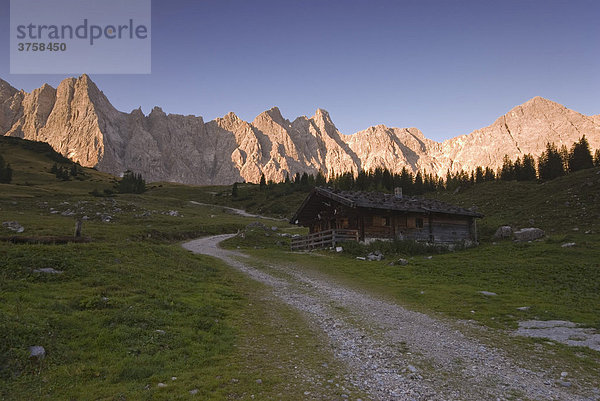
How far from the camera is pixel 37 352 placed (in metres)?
7.56

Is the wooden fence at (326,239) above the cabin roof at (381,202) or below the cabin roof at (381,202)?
below

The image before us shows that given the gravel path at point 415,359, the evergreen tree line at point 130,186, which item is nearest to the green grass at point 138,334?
the gravel path at point 415,359

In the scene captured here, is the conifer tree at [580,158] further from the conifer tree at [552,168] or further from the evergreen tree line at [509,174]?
the conifer tree at [552,168]

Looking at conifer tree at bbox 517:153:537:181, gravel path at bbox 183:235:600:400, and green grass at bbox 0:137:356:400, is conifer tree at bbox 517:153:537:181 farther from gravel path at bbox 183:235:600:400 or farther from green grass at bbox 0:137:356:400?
green grass at bbox 0:137:356:400

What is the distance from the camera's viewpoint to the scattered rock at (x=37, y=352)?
743cm

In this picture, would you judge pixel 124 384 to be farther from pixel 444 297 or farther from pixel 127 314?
pixel 444 297

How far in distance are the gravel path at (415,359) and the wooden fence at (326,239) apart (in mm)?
19809

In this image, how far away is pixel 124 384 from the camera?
7008 millimetres

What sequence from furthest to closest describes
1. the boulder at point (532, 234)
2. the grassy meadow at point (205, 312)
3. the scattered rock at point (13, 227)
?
the boulder at point (532, 234), the scattered rock at point (13, 227), the grassy meadow at point (205, 312)

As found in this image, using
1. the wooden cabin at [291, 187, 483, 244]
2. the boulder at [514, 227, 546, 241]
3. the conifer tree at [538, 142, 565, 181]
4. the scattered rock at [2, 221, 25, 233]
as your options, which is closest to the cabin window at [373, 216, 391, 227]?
the wooden cabin at [291, 187, 483, 244]

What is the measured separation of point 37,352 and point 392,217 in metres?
33.4

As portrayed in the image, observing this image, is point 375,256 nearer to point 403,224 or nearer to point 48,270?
point 403,224

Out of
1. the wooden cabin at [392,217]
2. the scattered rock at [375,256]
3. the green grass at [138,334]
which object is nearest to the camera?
the green grass at [138,334]

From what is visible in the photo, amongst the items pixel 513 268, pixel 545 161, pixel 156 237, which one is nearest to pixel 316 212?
pixel 156 237
